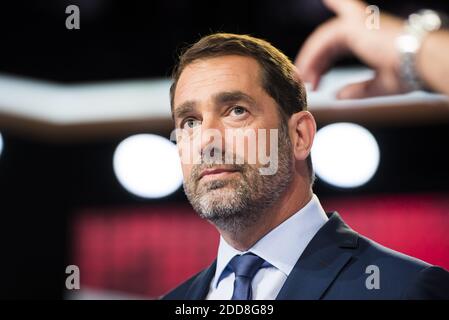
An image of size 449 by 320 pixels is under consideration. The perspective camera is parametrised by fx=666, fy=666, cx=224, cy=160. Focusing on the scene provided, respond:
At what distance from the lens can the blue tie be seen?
1419 millimetres

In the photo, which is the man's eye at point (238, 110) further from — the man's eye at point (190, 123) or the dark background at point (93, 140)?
the dark background at point (93, 140)

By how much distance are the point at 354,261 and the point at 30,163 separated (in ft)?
7.64

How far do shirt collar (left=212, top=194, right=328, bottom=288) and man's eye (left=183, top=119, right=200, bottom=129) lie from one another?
288 mm

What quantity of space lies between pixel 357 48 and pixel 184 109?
0.59 metres

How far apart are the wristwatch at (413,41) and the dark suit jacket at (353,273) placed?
1.48 ft

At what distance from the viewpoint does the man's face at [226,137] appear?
140 centimetres

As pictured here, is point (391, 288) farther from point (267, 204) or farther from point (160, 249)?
point (160, 249)

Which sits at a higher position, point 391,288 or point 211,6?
point 211,6

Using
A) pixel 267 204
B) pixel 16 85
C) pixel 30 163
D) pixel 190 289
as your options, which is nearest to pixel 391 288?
pixel 267 204

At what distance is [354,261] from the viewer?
53.0 inches

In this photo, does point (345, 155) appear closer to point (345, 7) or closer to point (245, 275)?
point (245, 275)

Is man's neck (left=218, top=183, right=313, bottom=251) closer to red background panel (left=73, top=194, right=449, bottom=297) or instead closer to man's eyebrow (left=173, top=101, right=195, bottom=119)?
man's eyebrow (left=173, top=101, right=195, bottom=119)

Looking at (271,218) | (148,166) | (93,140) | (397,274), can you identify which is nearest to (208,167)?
(271,218)

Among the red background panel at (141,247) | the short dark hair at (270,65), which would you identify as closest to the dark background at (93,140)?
the red background panel at (141,247)
